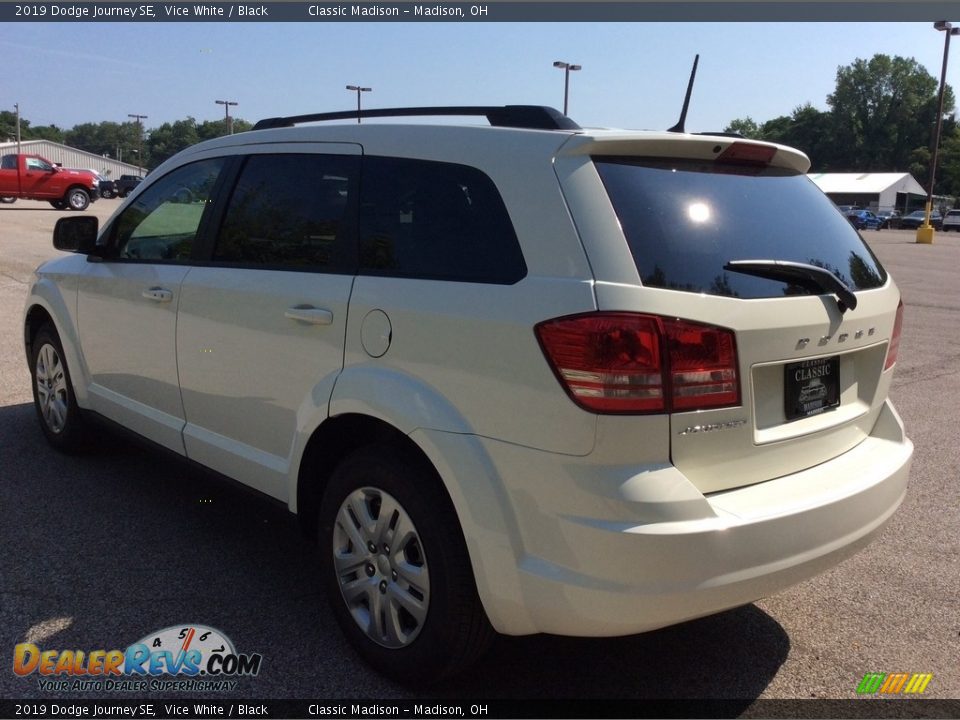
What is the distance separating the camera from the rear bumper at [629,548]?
2.37m

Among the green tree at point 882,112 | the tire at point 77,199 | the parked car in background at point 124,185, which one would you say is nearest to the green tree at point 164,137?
the parked car in background at point 124,185

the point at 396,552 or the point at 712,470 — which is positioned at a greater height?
the point at 712,470

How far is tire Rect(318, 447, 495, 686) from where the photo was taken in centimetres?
268

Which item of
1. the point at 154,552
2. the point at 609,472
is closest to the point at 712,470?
the point at 609,472

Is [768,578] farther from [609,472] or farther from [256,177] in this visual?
[256,177]

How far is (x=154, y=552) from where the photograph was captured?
3.91 m

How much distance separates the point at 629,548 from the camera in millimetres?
2359

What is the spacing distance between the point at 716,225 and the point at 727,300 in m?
0.31

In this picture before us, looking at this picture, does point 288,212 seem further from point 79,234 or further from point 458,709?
point 458,709

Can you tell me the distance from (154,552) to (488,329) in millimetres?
2198

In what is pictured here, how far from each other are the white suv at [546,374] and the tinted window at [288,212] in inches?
0.5

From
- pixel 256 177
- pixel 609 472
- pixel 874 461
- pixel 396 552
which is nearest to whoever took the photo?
pixel 609 472

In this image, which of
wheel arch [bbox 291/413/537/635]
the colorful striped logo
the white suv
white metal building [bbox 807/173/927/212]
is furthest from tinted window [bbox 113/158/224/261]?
white metal building [bbox 807/173/927/212]

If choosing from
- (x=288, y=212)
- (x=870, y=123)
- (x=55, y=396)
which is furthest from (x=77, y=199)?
(x=870, y=123)
